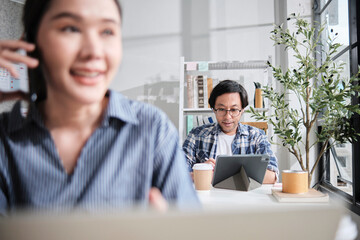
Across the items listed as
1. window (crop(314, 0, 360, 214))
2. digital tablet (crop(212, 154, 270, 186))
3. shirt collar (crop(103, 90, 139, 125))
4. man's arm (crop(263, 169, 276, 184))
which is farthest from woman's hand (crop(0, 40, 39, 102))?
window (crop(314, 0, 360, 214))

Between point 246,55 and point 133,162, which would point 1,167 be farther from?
point 246,55

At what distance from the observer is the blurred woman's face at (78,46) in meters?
0.58

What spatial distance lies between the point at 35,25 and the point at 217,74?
3320 mm

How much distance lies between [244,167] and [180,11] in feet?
9.04

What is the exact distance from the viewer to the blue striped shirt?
602 mm

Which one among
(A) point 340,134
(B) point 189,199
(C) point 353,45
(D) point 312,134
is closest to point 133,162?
(B) point 189,199

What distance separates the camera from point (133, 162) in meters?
0.64

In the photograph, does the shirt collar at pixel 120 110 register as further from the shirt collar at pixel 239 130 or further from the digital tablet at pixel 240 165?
the shirt collar at pixel 239 130

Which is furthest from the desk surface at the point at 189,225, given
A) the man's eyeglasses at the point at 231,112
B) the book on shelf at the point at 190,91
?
the book on shelf at the point at 190,91

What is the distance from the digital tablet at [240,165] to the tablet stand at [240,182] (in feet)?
0.05

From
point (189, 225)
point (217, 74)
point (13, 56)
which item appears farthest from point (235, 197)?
point (217, 74)

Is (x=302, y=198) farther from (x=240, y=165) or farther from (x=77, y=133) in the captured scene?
(x=77, y=133)

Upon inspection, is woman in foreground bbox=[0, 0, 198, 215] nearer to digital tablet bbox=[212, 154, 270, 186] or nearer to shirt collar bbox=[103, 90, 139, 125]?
shirt collar bbox=[103, 90, 139, 125]

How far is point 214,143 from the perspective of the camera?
257cm
